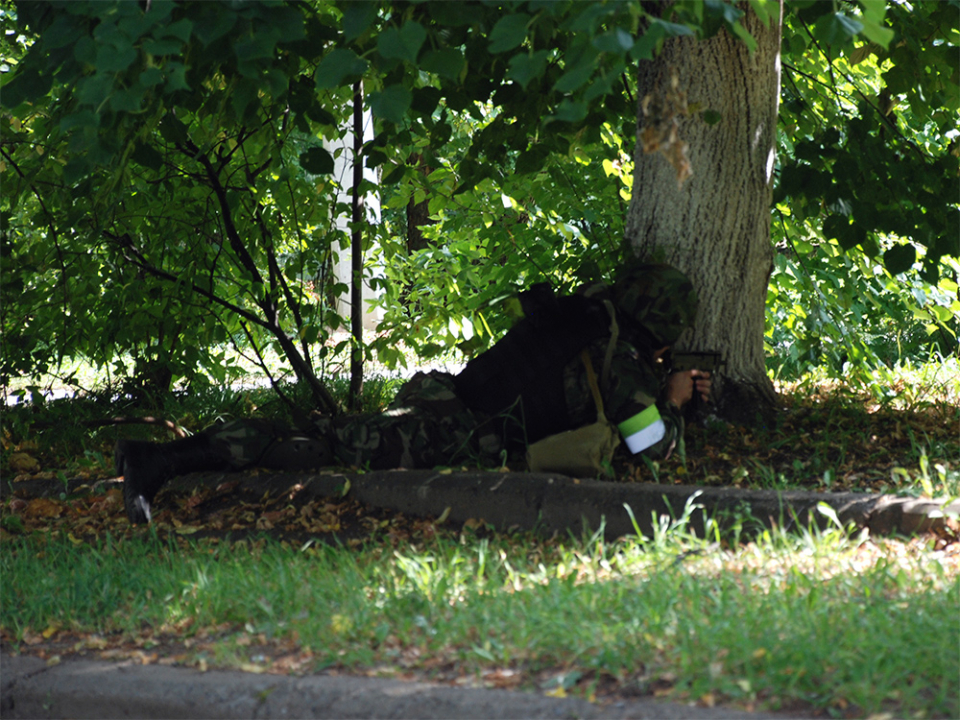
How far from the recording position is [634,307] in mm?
4059

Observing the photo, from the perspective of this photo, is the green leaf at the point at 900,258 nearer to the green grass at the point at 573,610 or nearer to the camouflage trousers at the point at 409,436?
the green grass at the point at 573,610

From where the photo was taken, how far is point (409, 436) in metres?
4.17

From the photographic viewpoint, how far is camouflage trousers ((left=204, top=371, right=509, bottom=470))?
416cm

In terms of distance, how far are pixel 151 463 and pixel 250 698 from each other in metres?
1.94

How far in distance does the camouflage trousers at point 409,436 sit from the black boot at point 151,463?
0.08 meters

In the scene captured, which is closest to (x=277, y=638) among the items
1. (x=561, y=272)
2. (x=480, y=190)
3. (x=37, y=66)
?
(x=37, y=66)

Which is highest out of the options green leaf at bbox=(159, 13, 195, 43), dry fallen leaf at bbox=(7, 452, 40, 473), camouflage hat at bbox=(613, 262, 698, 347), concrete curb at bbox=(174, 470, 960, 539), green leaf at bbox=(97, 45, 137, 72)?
green leaf at bbox=(159, 13, 195, 43)

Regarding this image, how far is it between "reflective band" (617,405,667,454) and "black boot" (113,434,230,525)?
6.06ft

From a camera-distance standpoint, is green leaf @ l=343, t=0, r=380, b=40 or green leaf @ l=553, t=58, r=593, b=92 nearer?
green leaf @ l=553, t=58, r=593, b=92

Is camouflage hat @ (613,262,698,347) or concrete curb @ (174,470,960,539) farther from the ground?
camouflage hat @ (613,262,698,347)

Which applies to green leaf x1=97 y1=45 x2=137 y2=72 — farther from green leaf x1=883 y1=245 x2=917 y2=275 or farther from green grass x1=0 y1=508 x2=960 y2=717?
green leaf x1=883 y1=245 x2=917 y2=275

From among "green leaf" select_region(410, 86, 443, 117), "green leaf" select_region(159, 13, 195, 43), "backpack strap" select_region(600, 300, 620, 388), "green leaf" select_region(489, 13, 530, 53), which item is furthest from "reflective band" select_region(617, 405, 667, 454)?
"green leaf" select_region(159, 13, 195, 43)

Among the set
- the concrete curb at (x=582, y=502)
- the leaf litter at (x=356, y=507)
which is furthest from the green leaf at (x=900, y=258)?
the concrete curb at (x=582, y=502)

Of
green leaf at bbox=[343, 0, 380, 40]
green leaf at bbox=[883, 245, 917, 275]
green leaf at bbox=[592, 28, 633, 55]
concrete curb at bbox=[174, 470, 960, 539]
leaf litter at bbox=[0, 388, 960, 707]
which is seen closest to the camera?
green leaf at bbox=[592, 28, 633, 55]
